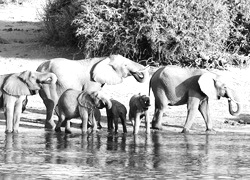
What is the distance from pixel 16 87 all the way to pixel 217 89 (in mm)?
4114

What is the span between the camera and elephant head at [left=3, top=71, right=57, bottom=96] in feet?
58.1

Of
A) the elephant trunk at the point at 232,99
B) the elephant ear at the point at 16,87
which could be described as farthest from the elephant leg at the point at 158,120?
the elephant ear at the point at 16,87

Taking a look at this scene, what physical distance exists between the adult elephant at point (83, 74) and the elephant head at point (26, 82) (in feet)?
3.17

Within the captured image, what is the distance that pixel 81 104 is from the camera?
Result: 18031 millimetres

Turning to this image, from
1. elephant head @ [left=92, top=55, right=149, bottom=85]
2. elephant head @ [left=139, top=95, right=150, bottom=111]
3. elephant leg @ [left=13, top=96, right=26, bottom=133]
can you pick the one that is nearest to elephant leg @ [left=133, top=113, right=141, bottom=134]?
elephant head @ [left=139, top=95, right=150, bottom=111]

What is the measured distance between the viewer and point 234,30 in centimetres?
2609

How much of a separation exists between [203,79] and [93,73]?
227 centimetres

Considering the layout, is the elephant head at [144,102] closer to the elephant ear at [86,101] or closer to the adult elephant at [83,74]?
the elephant ear at [86,101]

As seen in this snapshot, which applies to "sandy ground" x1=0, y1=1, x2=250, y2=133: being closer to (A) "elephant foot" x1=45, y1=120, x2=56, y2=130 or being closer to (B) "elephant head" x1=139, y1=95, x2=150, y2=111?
(A) "elephant foot" x1=45, y1=120, x2=56, y2=130

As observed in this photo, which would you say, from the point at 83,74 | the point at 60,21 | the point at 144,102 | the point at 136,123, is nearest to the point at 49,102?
the point at 83,74

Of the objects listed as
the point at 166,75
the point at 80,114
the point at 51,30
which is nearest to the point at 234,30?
the point at 51,30

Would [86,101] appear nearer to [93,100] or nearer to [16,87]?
A: [93,100]

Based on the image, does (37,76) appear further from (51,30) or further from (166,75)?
(51,30)

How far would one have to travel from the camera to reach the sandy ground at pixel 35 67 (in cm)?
2005
